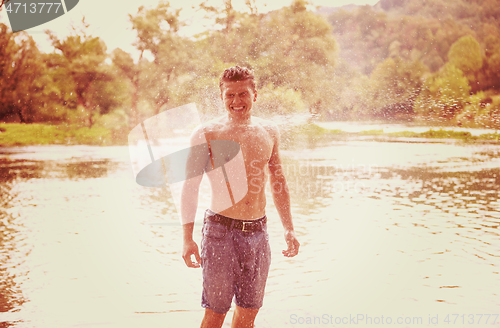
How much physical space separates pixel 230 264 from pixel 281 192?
0.34 m

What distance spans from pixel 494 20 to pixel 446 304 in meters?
19.1

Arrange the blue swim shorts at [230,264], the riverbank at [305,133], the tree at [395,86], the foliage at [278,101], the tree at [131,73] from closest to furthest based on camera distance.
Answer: the blue swim shorts at [230,264] → the riverbank at [305,133] → the foliage at [278,101] → the tree at [131,73] → the tree at [395,86]

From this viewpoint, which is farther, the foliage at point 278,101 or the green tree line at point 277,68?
Result: the green tree line at point 277,68

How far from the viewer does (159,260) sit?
4836mm

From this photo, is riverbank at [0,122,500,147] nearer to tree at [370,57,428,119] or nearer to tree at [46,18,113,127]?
tree at [46,18,113,127]

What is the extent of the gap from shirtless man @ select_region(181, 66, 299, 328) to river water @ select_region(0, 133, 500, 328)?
3.37 feet

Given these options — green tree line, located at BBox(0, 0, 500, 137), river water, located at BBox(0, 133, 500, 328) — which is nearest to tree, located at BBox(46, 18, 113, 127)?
green tree line, located at BBox(0, 0, 500, 137)

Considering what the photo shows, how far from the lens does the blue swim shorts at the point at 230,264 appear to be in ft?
5.40

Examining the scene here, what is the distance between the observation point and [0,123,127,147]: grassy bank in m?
15.1

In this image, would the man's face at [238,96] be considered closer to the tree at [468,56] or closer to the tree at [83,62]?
the tree at [83,62]

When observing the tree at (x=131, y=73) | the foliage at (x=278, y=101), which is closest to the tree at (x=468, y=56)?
the foliage at (x=278, y=101)

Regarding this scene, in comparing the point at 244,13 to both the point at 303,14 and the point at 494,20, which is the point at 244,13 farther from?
the point at 494,20

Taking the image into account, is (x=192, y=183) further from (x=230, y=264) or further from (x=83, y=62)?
(x=83, y=62)

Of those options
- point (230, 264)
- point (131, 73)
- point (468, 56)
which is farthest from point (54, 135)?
point (230, 264)
